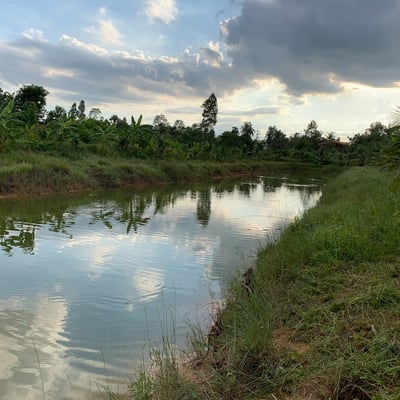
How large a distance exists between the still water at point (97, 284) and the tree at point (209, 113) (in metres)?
37.5

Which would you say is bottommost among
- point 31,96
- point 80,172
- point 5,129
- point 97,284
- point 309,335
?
point 97,284

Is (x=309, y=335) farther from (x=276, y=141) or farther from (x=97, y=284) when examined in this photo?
(x=276, y=141)

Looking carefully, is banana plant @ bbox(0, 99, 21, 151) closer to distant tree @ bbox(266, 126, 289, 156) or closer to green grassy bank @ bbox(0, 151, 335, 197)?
green grassy bank @ bbox(0, 151, 335, 197)

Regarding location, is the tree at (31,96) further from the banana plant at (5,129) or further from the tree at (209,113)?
the tree at (209,113)

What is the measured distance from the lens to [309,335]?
3447 mm

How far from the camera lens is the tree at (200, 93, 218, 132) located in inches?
1929

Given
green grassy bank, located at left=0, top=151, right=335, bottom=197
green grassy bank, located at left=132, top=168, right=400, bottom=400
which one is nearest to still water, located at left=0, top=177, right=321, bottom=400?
green grassy bank, located at left=132, top=168, right=400, bottom=400

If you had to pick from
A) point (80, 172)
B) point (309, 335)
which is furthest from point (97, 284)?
point (80, 172)

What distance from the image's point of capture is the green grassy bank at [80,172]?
579 inches

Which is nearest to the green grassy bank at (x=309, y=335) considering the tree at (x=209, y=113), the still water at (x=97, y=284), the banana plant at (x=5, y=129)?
the still water at (x=97, y=284)

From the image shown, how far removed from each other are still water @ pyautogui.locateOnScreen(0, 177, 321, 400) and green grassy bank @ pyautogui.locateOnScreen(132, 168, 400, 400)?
703 mm

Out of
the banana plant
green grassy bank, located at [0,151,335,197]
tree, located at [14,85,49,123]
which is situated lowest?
green grassy bank, located at [0,151,335,197]

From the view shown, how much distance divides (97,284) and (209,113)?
44.8 m

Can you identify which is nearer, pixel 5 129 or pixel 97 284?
pixel 97 284
